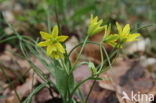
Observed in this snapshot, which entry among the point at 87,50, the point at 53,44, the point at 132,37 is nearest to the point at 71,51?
the point at 53,44

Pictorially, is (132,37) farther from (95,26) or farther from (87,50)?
(87,50)

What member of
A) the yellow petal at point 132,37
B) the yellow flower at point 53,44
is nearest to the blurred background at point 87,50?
the yellow petal at point 132,37

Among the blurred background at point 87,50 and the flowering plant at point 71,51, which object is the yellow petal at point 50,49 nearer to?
the flowering plant at point 71,51

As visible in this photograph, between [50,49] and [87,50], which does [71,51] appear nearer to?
[50,49]

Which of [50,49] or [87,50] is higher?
[50,49]

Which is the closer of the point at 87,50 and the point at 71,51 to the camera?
the point at 71,51

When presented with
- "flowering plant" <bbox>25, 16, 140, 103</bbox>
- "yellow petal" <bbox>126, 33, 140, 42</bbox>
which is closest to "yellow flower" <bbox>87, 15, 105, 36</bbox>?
"flowering plant" <bbox>25, 16, 140, 103</bbox>

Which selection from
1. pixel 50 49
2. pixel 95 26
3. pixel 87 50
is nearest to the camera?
pixel 50 49

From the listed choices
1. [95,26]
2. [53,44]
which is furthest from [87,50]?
[53,44]

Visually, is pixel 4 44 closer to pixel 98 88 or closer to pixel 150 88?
pixel 98 88

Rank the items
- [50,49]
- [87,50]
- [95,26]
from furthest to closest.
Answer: [87,50] < [95,26] < [50,49]
